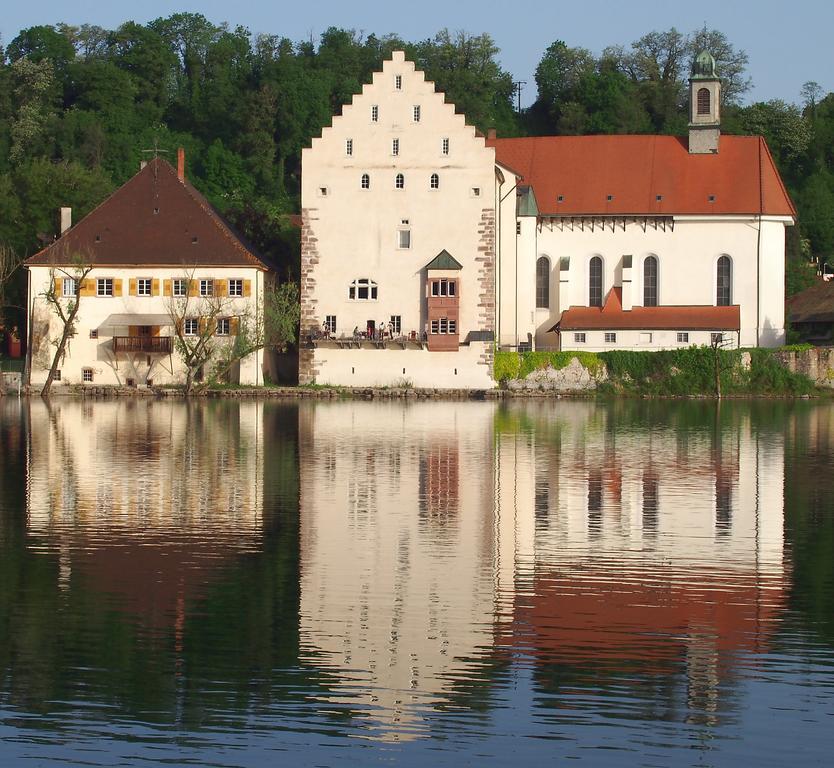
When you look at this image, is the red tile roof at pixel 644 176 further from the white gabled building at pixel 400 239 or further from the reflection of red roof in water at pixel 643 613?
the reflection of red roof in water at pixel 643 613

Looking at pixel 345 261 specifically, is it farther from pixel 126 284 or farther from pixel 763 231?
pixel 763 231

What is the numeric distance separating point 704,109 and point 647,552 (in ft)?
207

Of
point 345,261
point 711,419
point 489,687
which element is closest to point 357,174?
point 345,261

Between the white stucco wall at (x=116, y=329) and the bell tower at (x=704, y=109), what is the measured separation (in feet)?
82.8

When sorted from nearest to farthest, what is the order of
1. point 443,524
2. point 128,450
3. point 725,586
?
point 725,586, point 443,524, point 128,450

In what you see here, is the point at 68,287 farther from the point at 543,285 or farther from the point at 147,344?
the point at 543,285

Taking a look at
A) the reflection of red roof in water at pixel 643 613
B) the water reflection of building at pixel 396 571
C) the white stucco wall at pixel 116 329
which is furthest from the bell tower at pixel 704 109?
the reflection of red roof in water at pixel 643 613

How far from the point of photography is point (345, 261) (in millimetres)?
73188

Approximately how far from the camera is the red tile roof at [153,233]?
7144 centimetres

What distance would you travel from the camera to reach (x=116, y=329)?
71625mm

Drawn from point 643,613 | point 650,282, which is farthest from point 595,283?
point 643,613

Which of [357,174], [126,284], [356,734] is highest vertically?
[357,174]

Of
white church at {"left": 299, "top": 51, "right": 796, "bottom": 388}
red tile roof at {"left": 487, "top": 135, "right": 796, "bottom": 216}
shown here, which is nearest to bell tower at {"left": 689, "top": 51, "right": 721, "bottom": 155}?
white church at {"left": 299, "top": 51, "right": 796, "bottom": 388}

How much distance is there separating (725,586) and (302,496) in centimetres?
1196
